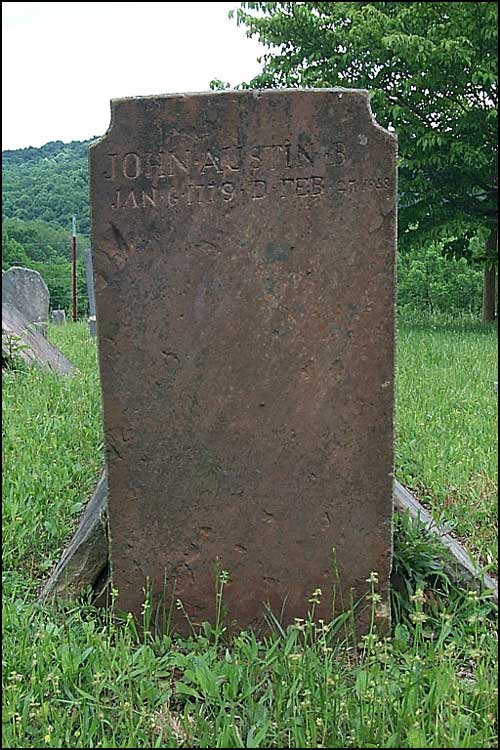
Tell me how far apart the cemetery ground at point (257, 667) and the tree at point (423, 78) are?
8.85m

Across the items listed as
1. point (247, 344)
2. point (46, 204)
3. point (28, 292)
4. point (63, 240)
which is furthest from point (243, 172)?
point (63, 240)

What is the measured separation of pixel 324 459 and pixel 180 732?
0.92m

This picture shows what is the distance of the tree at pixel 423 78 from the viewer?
11.6 metres

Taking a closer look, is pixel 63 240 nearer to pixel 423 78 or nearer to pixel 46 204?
pixel 46 204

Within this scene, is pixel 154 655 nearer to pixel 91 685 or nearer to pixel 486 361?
pixel 91 685

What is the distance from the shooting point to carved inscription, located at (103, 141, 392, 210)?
8.71 feet

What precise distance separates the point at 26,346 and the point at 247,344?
15.2ft

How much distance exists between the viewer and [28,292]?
12.1 m

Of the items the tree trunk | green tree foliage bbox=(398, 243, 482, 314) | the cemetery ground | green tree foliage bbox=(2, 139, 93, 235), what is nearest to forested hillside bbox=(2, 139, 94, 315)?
green tree foliage bbox=(2, 139, 93, 235)

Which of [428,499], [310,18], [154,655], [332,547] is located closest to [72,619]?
[154,655]

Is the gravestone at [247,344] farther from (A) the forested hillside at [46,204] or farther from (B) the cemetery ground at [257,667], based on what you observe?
(A) the forested hillside at [46,204]

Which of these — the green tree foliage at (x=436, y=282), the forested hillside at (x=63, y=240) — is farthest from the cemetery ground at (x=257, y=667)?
the green tree foliage at (x=436, y=282)

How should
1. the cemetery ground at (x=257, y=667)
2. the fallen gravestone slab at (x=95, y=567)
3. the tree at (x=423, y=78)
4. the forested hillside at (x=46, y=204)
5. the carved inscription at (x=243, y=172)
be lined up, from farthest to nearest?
the forested hillside at (x=46, y=204) < the tree at (x=423, y=78) < the fallen gravestone slab at (x=95, y=567) < the carved inscription at (x=243, y=172) < the cemetery ground at (x=257, y=667)

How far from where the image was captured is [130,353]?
9.04ft
